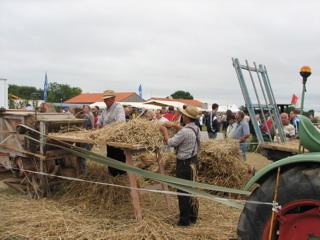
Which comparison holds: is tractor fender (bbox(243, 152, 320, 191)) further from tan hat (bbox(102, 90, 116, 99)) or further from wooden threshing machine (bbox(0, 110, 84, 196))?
wooden threshing machine (bbox(0, 110, 84, 196))

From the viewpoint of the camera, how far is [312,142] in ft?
8.11

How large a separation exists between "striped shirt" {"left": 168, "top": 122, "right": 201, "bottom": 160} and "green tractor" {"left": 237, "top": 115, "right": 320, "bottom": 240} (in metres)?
1.91

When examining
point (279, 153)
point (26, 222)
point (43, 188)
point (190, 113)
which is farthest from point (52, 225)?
point (279, 153)

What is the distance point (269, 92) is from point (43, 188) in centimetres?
460

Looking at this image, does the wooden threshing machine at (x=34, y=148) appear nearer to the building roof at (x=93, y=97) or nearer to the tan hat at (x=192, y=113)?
the tan hat at (x=192, y=113)

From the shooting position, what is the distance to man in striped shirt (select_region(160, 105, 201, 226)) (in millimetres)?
4367

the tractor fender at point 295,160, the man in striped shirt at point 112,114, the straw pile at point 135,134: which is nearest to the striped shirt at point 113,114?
the man in striped shirt at point 112,114

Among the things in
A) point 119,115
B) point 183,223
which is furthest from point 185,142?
point 119,115

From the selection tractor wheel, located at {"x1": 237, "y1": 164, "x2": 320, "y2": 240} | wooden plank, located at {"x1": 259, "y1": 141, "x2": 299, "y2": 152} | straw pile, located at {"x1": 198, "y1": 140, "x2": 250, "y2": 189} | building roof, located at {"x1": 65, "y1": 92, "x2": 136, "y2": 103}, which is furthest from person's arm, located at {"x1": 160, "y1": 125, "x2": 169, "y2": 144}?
building roof, located at {"x1": 65, "y1": 92, "x2": 136, "y2": 103}

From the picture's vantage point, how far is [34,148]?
5520mm

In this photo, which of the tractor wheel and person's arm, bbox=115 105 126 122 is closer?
the tractor wheel

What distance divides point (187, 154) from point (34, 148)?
2.81 meters

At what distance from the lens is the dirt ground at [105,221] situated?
4020 mm

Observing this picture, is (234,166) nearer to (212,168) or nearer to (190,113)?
(212,168)
